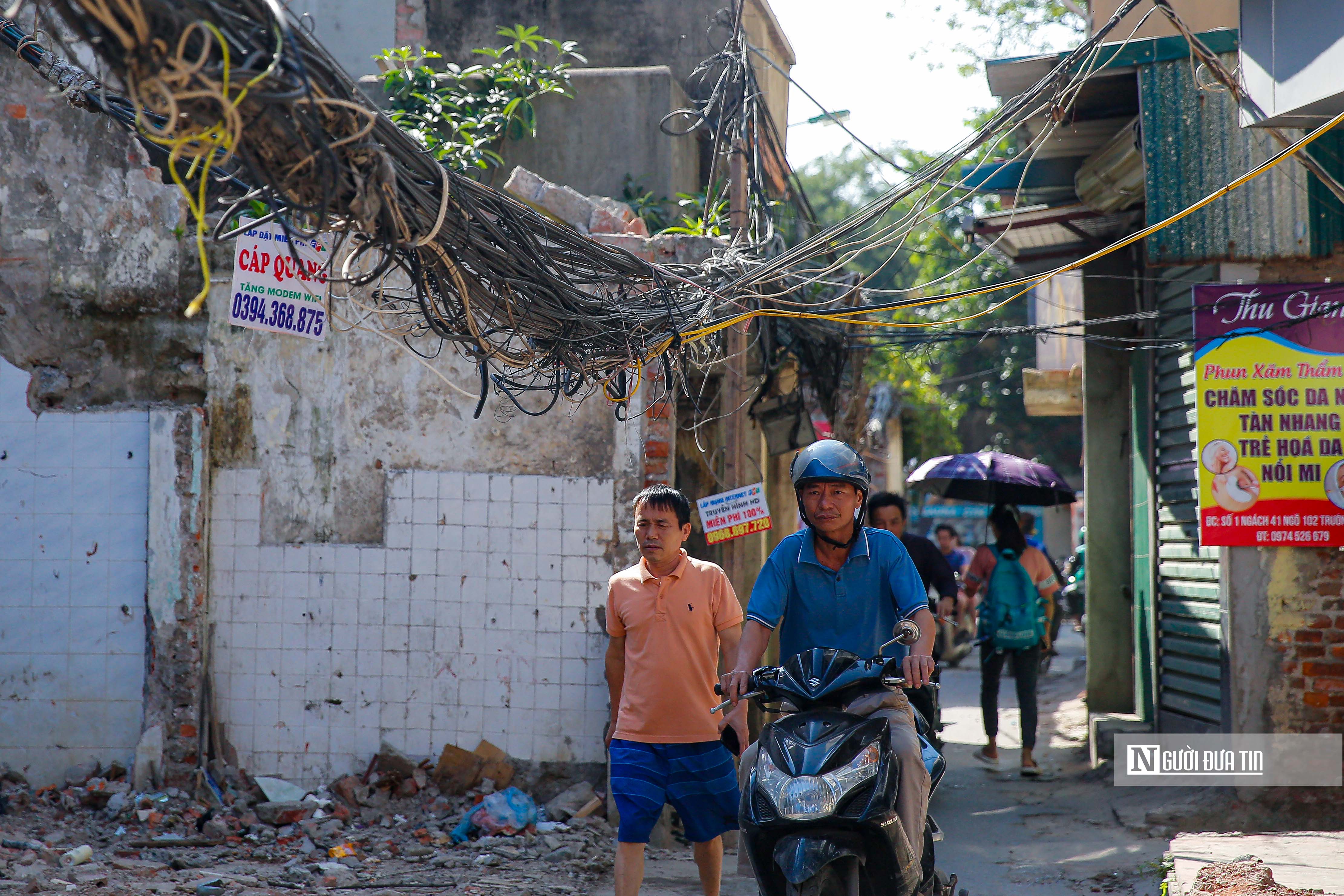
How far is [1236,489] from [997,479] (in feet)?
8.04

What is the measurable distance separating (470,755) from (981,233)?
17.7 feet

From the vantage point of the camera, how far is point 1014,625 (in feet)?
25.6

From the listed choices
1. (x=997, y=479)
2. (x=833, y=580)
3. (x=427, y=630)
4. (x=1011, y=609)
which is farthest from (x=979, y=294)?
(x=997, y=479)

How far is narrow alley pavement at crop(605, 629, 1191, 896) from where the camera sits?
5.36m

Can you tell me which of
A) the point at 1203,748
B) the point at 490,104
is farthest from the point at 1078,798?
the point at 490,104

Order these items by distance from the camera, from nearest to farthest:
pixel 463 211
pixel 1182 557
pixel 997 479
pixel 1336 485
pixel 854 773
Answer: pixel 854 773 → pixel 463 211 → pixel 1336 485 → pixel 1182 557 → pixel 997 479

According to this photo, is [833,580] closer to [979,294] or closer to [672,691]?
[672,691]

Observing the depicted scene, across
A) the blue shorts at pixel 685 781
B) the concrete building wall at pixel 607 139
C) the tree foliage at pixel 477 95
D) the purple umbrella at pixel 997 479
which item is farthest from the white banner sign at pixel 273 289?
the purple umbrella at pixel 997 479

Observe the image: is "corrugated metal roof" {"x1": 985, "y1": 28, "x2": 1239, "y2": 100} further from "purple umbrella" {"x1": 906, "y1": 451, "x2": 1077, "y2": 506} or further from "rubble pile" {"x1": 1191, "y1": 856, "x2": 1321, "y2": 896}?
"rubble pile" {"x1": 1191, "y1": 856, "x2": 1321, "y2": 896}

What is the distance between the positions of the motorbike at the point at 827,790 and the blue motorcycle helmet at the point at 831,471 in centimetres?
53

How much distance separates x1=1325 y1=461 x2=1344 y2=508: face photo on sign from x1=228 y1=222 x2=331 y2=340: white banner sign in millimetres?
5588

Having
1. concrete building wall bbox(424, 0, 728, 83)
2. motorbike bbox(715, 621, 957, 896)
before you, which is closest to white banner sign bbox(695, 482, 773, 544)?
motorbike bbox(715, 621, 957, 896)

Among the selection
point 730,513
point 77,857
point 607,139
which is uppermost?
point 607,139

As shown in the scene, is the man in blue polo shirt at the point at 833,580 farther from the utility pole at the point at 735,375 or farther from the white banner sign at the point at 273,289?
the white banner sign at the point at 273,289
